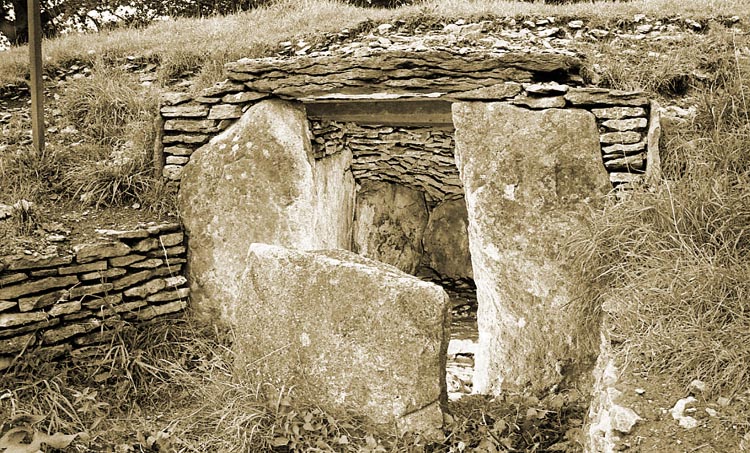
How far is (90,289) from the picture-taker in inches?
157

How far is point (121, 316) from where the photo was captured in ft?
13.6

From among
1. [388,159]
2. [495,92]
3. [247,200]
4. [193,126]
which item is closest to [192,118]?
[193,126]

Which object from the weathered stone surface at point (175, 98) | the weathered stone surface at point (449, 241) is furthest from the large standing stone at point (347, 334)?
the weathered stone surface at point (449, 241)

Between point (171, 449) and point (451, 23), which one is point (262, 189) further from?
point (451, 23)

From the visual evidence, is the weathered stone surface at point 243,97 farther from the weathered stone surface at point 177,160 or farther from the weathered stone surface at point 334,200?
the weathered stone surface at point 334,200

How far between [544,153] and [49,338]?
3258 millimetres

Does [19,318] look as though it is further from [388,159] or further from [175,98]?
[388,159]

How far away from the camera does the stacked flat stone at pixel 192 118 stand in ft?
15.0

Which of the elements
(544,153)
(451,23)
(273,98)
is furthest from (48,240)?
(451,23)

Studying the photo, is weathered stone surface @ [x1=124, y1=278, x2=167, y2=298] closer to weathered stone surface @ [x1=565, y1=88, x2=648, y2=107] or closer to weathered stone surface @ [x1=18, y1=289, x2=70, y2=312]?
weathered stone surface @ [x1=18, y1=289, x2=70, y2=312]

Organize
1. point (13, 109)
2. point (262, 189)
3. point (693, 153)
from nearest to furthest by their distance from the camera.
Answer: point (693, 153), point (262, 189), point (13, 109)

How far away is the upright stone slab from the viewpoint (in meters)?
3.62

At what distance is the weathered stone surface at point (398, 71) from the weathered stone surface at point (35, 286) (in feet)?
5.95

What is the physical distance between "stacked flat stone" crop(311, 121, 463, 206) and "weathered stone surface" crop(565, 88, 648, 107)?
142 cm
